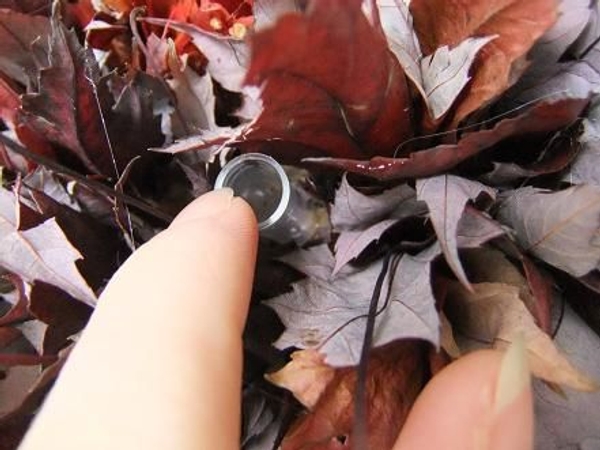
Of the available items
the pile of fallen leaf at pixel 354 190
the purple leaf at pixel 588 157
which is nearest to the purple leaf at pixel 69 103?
the pile of fallen leaf at pixel 354 190

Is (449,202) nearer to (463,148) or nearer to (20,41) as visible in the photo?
(463,148)

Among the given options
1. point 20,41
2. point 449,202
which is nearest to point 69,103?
point 20,41

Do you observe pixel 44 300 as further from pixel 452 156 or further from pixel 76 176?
pixel 452 156

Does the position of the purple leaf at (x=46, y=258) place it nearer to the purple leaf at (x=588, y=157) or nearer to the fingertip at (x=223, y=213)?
the fingertip at (x=223, y=213)

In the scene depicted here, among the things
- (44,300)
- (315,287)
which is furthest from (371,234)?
(44,300)

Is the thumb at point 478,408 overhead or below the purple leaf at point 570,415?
overhead
